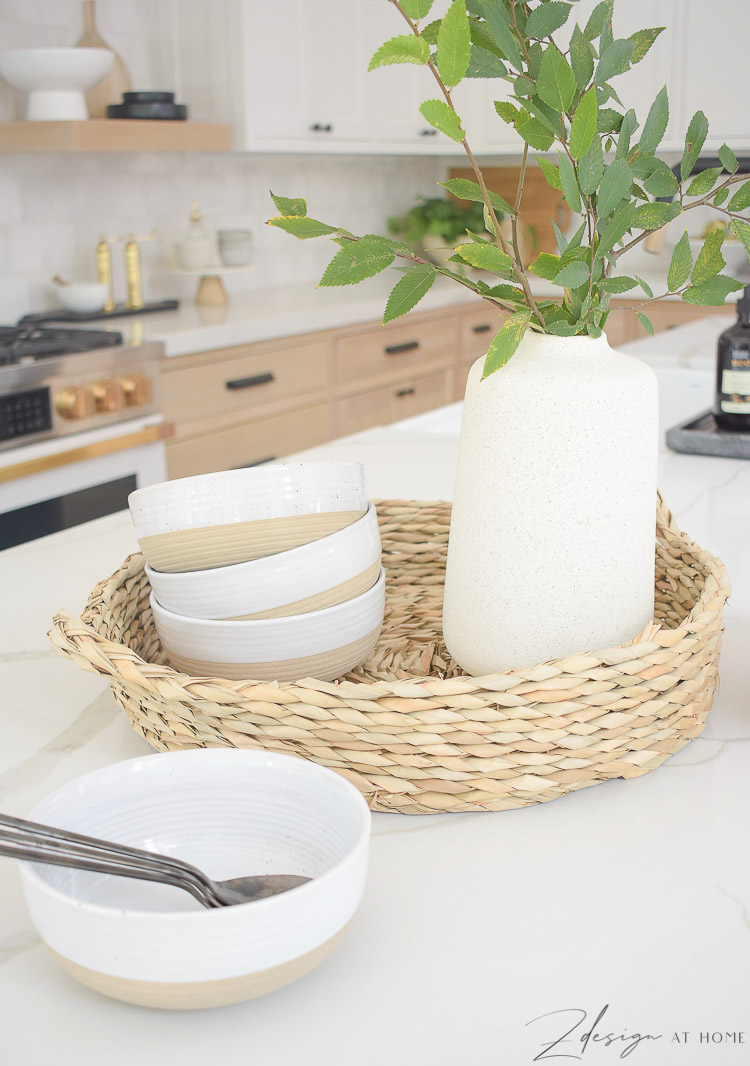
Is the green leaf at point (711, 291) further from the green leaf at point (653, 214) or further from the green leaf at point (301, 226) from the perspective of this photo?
the green leaf at point (301, 226)

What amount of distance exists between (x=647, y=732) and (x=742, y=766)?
3.2 inches

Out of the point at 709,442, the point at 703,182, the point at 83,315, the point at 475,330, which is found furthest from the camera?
the point at 475,330

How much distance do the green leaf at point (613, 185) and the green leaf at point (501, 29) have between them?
0.08 m

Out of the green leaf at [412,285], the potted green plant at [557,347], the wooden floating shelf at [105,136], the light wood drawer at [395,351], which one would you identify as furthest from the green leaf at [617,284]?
the light wood drawer at [395,351]

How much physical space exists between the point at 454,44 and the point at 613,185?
0.12 meters

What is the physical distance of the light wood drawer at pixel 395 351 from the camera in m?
3.52

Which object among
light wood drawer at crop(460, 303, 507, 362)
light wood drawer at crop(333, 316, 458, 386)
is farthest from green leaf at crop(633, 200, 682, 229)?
light wood drawer at crop(460, 303, 507, 362)

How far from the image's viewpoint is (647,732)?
2.17ft

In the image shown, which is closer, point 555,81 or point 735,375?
point 555,81

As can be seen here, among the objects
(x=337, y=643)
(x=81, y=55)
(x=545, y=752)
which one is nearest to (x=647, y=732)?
(x=545, y=752)

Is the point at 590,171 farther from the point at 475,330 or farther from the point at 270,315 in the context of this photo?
the point at 475,330

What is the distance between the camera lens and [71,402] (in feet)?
8.04

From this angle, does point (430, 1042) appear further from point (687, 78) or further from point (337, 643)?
point (687, 78)

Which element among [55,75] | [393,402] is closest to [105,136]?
[55,75]
